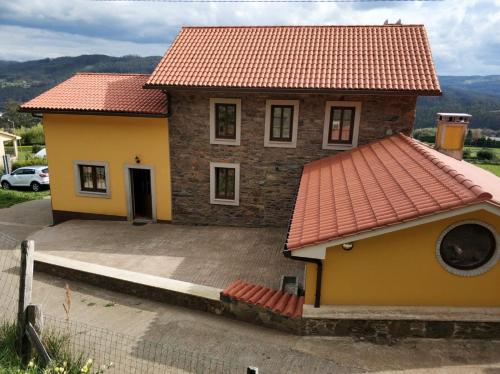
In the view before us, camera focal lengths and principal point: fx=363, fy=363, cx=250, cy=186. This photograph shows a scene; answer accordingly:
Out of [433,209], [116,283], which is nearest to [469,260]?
[433,209]

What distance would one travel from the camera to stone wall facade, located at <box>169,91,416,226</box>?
11.8 m

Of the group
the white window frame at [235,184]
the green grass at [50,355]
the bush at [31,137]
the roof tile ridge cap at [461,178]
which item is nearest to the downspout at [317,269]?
the roof tile ridge cap at [461,178]

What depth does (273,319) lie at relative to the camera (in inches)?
267

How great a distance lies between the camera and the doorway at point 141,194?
45.2 feet

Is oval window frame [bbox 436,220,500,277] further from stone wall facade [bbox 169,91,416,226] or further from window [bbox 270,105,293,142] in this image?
window [bbox 270,105,293,142]

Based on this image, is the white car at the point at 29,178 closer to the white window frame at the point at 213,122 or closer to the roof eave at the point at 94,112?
the roof eave at the point at 94,112

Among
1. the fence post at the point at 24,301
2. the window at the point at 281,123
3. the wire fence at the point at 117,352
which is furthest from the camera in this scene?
the window at the point at 281,123

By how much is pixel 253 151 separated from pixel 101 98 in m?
5.92

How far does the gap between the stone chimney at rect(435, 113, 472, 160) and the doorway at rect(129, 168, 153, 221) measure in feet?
32.9

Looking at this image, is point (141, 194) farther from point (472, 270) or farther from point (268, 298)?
point (472, 270)

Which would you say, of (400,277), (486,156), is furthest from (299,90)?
(486,156)

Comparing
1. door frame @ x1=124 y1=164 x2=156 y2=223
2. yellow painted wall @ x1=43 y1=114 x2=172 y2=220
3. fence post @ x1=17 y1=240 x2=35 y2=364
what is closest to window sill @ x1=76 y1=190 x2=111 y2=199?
yellow painted wall @ x1=43 y1=114 x2=172 y2=220

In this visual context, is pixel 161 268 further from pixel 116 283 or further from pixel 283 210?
pixel 283 210

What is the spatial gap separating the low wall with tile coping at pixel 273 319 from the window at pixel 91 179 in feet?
18.2
